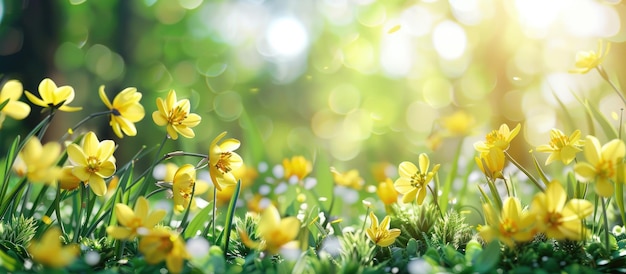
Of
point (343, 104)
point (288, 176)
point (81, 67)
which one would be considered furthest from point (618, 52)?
point (81, 67)

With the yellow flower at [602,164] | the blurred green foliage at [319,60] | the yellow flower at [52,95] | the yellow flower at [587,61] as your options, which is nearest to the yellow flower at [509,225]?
the yellow flower at [602,164]

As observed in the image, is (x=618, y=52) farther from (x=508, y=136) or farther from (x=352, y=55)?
(x=352, y=55)

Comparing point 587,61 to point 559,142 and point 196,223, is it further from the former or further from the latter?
point 196,223

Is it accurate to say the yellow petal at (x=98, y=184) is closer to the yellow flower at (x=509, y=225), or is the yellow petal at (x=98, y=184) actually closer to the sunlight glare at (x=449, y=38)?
the yellow flower at (x=509, y=225)

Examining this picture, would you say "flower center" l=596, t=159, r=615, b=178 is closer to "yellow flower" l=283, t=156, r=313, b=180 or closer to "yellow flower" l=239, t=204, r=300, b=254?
"yellow flower" l=239, t=204, r=300, b=254

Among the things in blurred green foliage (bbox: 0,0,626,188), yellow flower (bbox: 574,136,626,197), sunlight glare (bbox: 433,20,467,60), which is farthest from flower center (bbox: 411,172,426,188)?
sunlight glare (bbox: 433,20,467,60)

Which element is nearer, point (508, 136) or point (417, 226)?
point (508, 136)
